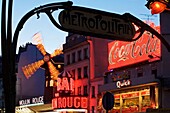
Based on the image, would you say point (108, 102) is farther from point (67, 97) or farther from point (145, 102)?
point (67, 97)

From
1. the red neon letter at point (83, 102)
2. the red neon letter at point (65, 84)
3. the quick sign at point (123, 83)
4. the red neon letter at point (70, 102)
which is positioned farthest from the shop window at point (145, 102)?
the red neon letter at point (65, 84)

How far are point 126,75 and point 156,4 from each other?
34227 millimetres

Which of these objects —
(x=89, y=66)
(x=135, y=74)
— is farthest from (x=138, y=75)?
(x=89, y=66)

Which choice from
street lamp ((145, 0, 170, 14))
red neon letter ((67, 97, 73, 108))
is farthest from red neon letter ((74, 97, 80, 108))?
street lamp ((145, 0, 170, 14))

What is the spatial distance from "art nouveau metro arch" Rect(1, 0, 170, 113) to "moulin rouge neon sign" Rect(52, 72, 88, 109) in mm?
45033

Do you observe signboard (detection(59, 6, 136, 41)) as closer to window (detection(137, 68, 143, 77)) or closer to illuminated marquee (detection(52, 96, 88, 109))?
window (detection(137, 68, 143, 77))

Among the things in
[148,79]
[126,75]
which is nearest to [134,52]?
[126,75]

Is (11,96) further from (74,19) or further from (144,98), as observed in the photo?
A: (144,98)

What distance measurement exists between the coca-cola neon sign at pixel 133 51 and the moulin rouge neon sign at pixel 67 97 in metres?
8.31

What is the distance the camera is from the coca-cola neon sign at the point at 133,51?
39.6 meters

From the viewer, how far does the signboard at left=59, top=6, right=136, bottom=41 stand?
8438 mm

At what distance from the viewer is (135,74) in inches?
1650

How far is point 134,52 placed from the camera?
42719 mm

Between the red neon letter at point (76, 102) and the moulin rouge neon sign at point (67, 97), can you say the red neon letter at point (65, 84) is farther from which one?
the red neon letter at point (76, 102)
